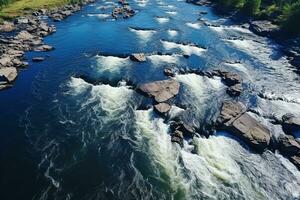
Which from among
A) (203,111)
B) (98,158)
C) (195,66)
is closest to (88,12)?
(195,66)

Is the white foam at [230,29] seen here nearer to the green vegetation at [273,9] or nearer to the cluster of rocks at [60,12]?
the green vegetation at [273,9]

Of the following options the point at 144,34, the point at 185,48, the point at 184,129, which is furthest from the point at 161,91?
the point at 144,34

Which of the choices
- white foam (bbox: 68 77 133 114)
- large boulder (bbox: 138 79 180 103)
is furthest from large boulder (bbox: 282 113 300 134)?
white foam (bbox: 68 77 133 114)

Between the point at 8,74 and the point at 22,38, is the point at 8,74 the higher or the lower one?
the higher one

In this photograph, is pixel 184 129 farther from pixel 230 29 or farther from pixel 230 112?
pixel 230 29

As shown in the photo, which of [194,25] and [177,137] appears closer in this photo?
[177,137]
